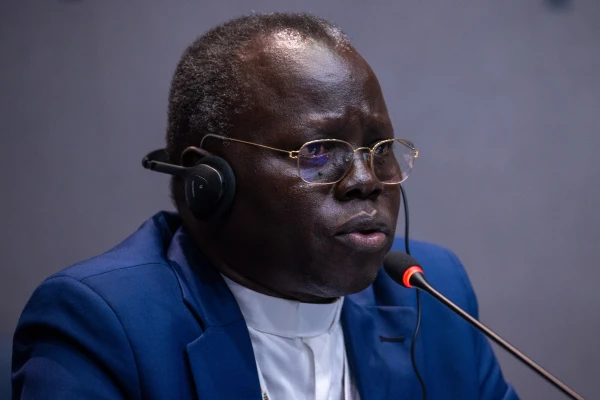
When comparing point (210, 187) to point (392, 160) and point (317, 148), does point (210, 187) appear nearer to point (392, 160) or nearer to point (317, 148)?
point (317, 148)

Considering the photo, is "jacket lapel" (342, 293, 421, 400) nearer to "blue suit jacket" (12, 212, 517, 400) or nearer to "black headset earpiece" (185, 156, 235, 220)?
"blue suit jacket" (12, 212, 517, 400)

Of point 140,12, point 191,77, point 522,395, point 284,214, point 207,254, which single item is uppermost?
point 140,12

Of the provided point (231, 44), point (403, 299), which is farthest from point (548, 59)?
Result: point (231, 44)

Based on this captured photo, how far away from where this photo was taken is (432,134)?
83.2 inches

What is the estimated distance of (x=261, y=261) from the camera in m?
1.32

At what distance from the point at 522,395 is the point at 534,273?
1.28ft

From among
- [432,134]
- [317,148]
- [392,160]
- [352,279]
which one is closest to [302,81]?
[317,148]

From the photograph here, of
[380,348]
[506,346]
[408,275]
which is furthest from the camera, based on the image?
[380,348]

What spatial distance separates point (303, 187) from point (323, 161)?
6 centimetres

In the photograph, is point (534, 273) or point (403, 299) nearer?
point (403, 299)

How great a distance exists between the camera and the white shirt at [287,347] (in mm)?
1381

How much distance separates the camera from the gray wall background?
1.89m

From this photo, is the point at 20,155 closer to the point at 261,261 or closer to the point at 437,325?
the point at 261,261

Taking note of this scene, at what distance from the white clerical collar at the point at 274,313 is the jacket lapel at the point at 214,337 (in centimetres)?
3
